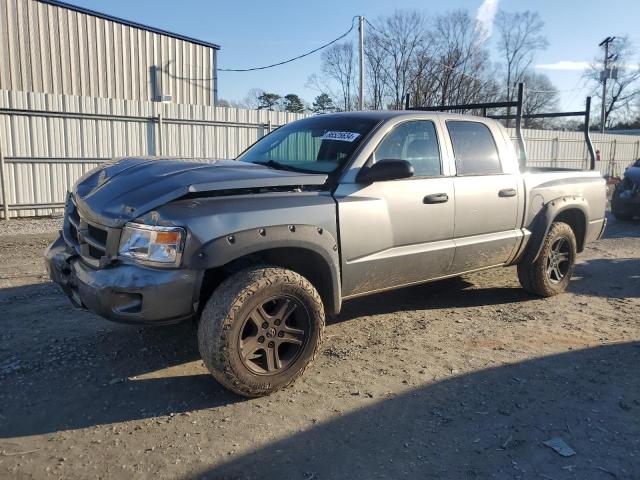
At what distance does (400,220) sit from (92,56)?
15.8 m

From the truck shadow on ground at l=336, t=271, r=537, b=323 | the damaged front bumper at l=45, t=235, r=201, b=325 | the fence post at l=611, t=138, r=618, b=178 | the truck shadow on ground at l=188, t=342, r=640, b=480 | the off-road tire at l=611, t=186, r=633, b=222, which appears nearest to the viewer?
the truck shadow on ground at l=188, t=342, r=640, b=480

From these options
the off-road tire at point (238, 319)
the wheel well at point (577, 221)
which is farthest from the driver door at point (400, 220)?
the wheel well at point (577, 221)

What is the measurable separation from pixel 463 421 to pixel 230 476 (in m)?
1.43

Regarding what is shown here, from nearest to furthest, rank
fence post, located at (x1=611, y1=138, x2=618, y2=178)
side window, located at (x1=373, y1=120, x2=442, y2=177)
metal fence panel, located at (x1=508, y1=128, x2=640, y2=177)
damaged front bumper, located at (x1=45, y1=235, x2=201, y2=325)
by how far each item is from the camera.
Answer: damaged front bumper, located at (x1=45, y1=235, x2=201, y2=325) < side window, located at (x1=373, y1=120, x2=442, y2=177) < metal fence panel, located at (x1=508, y1=128, x2=640, y2=177) < fence post, located at (x1=611, y1=138, x2=618, y2=178)

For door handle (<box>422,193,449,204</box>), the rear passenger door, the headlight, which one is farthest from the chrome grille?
the rear passenger door

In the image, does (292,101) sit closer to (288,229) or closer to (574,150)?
(574,150)

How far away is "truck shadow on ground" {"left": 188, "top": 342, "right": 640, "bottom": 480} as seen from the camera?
2.75 m

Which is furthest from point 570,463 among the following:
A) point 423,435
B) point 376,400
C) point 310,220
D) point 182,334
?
point 182,334

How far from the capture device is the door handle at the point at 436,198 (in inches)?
171

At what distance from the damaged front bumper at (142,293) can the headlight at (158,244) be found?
0.20ft

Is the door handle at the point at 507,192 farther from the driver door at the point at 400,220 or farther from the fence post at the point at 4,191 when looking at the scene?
the fence post at the point at 4,191

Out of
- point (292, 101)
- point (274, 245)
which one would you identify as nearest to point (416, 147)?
point (274, 245)

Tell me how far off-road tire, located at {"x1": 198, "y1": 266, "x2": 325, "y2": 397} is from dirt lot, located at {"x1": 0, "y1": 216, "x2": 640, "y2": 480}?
0.16 meters

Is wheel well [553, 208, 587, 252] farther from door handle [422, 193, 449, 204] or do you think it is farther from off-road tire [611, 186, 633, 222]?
off-road tire [611, 186, 633, 222]
